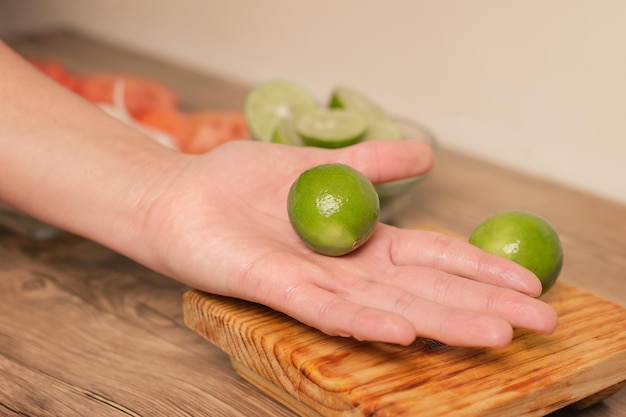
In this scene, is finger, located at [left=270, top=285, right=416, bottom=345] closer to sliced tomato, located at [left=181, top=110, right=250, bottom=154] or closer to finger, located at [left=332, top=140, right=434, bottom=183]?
finger, located at [left=332, top=140, right=434, bottom=183]

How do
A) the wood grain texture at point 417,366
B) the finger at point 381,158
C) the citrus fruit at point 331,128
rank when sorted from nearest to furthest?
1. the wood grain texture at point 417,366
2. the finger at point 381,158
3. the citrus fruit at point 331,128

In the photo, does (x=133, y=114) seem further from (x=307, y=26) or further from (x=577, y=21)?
(x=577, y=21)

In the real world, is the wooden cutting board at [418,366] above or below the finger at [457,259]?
below

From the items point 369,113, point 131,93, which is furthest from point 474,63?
point 131,93

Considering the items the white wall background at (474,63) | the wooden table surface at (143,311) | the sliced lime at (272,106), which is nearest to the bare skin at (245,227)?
the wooden table surface at (143,311)

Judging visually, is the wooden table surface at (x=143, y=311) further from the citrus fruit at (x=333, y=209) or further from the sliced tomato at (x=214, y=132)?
the sliced tomato at (x=214, y=132)
